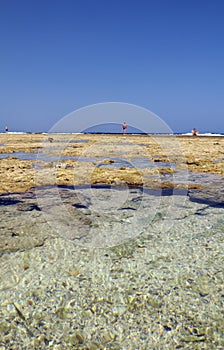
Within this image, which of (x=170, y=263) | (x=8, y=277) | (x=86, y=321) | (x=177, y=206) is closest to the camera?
(x=86, y=321)

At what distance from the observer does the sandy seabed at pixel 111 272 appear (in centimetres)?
214

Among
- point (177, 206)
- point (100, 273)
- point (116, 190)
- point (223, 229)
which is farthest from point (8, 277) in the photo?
point (116, 190)

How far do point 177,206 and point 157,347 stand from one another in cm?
325

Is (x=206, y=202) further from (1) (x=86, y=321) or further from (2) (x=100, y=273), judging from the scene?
(1) (x=86, y=321)

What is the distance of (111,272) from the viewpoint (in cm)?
292

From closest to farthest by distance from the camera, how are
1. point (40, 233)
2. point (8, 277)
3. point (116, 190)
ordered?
point (8, 277)
point (40, 233)
point (116, 190)

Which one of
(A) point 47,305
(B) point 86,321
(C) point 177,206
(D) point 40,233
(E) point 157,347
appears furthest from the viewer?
(C) point 177,206

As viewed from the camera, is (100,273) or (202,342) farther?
(100,273)

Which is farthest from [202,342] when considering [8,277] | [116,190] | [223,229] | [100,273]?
[116,190]

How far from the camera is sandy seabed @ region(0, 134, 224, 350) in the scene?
2139 mm

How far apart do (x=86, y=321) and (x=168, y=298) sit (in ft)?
2.43

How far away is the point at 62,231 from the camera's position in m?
3.83

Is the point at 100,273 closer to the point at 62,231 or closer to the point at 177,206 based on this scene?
the point at 62,231

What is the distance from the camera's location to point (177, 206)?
16.7 ft
